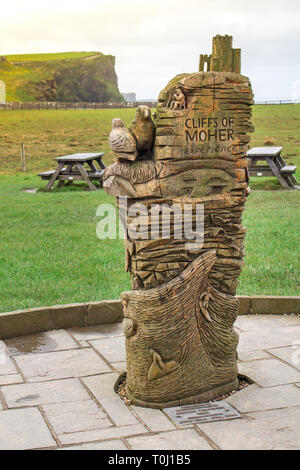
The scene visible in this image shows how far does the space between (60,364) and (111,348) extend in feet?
1.87

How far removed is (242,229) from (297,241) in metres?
4.81

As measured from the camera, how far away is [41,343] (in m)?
5.76

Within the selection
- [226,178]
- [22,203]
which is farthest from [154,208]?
A: [22,203]

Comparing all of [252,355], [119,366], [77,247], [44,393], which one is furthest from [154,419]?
[77,247]

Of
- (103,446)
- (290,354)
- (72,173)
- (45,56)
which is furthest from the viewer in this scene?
(45,56)

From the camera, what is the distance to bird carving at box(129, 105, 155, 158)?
4.30 metres

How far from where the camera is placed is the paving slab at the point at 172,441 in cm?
378

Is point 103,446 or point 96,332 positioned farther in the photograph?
point 96,332

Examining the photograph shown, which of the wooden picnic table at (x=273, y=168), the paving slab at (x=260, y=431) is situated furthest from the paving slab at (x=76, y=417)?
the wooden picnic table at (x=273, y=168)

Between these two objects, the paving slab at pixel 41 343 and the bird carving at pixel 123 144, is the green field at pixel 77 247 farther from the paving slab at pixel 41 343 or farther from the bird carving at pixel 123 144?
the bird carving at pixel 123 144

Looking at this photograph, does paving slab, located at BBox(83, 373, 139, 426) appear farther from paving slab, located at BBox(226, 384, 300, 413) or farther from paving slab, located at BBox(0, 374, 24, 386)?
paving slab, located at BBox(226, 384, 300, 413)

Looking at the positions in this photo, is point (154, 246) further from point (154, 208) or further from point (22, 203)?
point (22, 203)

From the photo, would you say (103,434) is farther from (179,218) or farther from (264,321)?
(264,321)

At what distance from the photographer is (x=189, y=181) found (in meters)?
4.38
